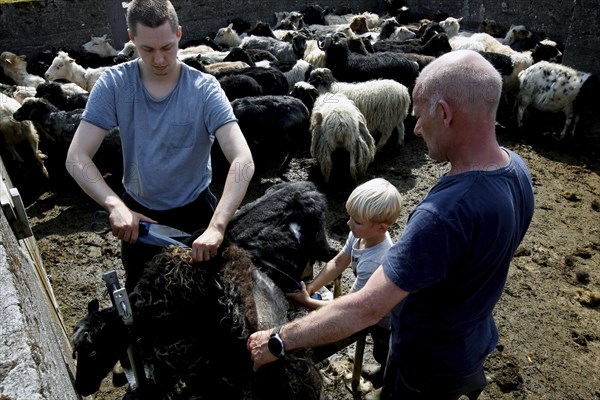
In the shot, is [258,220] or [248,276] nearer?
[248,276]

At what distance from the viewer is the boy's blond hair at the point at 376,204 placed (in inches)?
106

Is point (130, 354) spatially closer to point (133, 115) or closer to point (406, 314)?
point (133, 115)

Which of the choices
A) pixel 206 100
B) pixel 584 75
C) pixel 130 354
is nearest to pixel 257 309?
pixel 130 354

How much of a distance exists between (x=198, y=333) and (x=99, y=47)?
10.5 meters

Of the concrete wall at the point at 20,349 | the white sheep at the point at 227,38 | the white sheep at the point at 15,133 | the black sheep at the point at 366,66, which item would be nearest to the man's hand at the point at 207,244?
the concrete wall at the point at 20,349

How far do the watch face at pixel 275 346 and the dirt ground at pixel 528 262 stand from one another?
30.7 inches

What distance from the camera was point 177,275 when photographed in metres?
2.54

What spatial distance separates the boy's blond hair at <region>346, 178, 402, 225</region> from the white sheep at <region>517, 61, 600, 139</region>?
22.0ft

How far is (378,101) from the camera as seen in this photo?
7523mm

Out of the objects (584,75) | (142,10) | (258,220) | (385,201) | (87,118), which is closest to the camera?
(142,10)

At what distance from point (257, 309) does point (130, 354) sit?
710 mm

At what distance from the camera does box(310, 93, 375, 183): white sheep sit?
664 centimetres

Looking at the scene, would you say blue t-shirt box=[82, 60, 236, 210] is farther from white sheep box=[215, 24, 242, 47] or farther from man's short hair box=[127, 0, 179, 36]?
white sheep box=[215, 24, 242, 47]

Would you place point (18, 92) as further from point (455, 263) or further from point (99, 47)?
point (455, 263)
